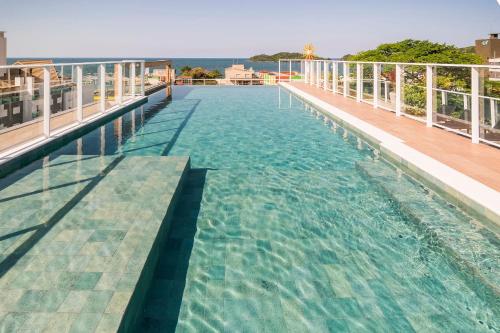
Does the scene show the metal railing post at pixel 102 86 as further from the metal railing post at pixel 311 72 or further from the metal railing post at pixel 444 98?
the metal railing post at pixel 311 72

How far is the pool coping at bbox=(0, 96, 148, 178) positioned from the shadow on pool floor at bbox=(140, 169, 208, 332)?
6.59ft

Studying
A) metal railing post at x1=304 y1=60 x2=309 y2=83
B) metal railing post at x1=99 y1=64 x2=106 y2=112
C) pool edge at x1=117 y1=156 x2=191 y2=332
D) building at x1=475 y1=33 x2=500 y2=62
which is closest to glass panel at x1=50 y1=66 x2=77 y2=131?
metal railing post at x1=99 y1=64 x2=106 y2=112

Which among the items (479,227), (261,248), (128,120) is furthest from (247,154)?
(128,120)

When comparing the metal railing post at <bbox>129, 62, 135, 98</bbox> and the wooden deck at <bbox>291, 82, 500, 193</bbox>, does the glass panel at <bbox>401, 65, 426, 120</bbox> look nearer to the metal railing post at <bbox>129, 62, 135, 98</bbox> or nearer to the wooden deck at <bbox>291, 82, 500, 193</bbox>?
the wooden deck at <bbox>291, 82, 500, 193</bbox>

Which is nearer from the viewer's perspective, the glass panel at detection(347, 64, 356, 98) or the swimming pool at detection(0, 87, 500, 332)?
the swimming pool at detection(0, 87, 500, 332)

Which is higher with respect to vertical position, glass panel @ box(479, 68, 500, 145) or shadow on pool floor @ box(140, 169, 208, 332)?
glass panel @ box(479, 68, 500, 145)

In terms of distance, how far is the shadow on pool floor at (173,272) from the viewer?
2.06 m

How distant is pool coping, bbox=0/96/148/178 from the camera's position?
164 inches

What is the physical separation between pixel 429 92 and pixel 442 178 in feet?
10.2

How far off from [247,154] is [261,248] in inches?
120

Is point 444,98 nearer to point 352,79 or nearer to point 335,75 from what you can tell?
point 352,79


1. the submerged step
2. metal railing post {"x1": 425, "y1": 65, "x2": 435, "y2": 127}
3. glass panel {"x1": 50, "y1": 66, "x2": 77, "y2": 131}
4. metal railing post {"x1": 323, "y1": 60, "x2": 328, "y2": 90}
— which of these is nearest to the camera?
the submerged step

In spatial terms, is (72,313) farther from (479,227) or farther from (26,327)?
(479,227)

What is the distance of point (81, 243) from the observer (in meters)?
2.44
